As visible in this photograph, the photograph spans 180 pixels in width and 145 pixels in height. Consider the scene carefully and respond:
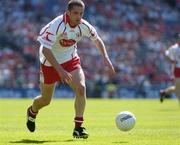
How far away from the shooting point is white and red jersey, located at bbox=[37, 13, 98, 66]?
38.9 feet

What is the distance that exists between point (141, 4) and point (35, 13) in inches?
321

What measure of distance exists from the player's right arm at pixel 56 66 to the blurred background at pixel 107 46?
90.0 ft

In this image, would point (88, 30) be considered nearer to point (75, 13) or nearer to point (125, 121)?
point (75, 13)

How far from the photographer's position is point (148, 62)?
138 ft

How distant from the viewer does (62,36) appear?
1216cm

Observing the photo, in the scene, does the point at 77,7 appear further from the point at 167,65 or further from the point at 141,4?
the point at 141,4

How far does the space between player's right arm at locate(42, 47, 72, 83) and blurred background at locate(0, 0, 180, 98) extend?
27445mm

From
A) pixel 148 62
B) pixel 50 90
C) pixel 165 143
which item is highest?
pixel 148 62

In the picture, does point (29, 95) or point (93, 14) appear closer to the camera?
point (29, 95)

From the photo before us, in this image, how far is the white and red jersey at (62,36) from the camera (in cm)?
1184

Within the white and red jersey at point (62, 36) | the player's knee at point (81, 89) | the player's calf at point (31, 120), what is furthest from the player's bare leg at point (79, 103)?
the player's calf at point (31, 120)

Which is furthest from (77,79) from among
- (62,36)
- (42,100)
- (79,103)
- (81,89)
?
(42,100)

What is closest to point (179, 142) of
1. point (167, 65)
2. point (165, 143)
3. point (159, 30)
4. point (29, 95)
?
point (165, 143)

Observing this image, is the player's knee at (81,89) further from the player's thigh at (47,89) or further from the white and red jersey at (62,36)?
the player's thigh at (47,89)
